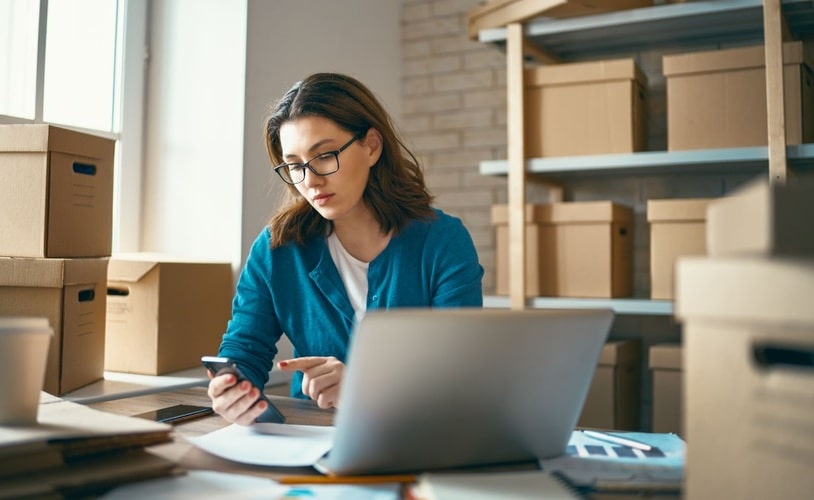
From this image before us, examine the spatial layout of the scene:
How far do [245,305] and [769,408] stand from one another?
47.0 inches

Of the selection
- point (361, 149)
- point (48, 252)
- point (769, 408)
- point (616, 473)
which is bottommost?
point (616, 473)

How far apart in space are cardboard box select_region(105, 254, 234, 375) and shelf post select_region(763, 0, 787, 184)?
157 centimetres

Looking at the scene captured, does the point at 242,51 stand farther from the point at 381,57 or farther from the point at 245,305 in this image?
the point at 245,305

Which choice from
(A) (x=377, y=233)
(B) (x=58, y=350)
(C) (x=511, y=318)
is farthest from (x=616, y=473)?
(B) (x=58, y=350)

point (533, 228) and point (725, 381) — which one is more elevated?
point (533, 228)

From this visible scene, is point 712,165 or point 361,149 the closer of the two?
point 361,149

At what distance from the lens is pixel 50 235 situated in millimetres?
1657

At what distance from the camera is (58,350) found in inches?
66.2

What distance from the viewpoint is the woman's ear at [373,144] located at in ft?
5.35

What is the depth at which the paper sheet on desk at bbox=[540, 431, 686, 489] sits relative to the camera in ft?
Answer: 2.69

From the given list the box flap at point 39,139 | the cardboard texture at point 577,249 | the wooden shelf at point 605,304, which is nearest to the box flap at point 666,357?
the wooden shelf at point 605,304

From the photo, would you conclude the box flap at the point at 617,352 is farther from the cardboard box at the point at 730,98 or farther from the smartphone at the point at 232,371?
the smartphone at the point at 232,371

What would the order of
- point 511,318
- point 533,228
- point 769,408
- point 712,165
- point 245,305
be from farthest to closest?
point 533,228 → point 712,165 → point 245,305 → point 511,318 → point 769,408

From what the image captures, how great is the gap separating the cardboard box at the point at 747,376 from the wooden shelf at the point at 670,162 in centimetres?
154
